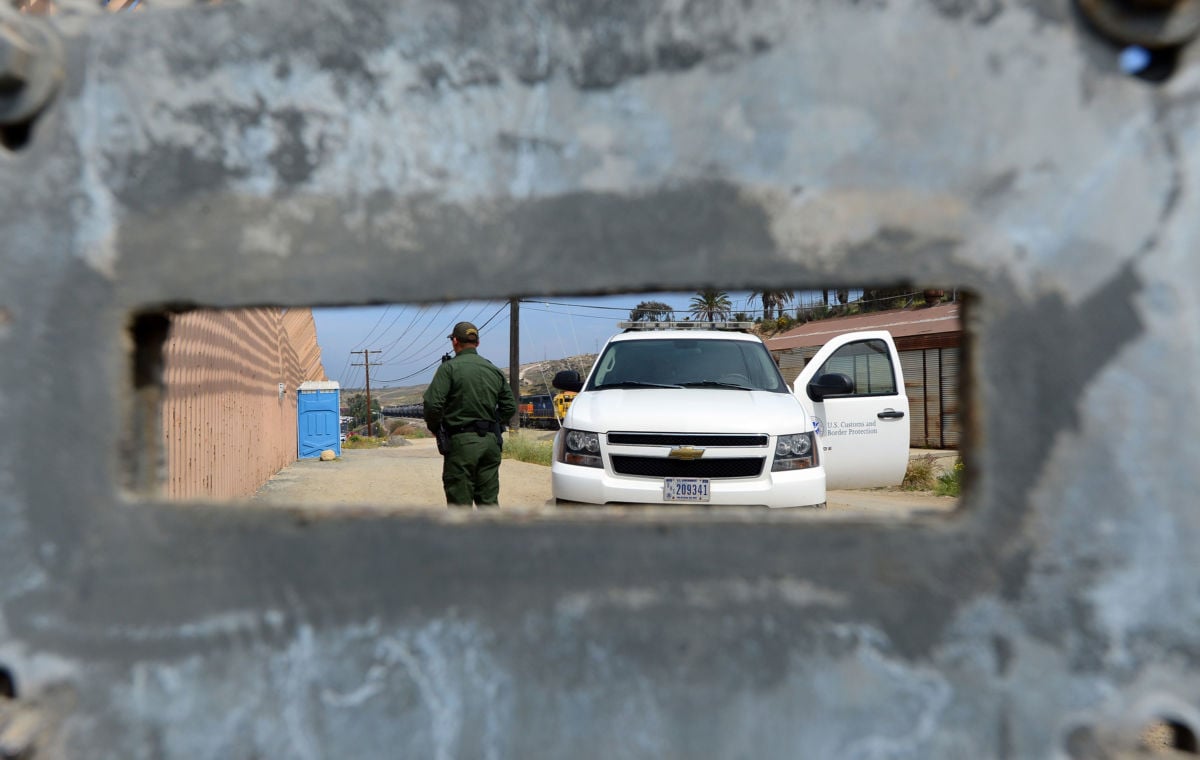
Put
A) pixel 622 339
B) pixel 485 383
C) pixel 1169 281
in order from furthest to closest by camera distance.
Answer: pixel 622 339 → pixel 485 383 → pixel 1169 281

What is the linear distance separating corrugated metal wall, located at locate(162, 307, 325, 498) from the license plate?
7.88 ft

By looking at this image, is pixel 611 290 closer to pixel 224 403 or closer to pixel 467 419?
pixel 467 419

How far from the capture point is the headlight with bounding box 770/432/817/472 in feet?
14.2

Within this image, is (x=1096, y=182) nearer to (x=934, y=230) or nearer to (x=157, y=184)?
(x=934, y=230)

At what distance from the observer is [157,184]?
125cm

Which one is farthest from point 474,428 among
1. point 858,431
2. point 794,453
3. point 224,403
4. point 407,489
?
point 407,489

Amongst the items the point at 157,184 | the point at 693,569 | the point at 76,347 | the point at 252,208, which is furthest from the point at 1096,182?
the point at 76,347

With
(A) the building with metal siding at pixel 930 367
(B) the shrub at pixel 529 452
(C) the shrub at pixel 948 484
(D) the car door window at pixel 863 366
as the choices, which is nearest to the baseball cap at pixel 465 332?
(C) the shrub at pixel 948 484

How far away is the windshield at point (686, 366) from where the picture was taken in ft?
17.0

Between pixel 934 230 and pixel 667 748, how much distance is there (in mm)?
947

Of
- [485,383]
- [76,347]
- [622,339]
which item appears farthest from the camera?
[622,339]

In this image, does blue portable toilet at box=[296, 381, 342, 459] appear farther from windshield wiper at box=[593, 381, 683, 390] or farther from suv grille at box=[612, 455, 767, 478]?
suv grille at box=[612, 455, 767, 478]

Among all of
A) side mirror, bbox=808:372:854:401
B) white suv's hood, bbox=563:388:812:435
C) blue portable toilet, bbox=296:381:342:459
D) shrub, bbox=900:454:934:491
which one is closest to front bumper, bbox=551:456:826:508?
white suv's hood, bbox=563:388:812:435

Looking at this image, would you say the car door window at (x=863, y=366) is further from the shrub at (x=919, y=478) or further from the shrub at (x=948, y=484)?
the shrub at (x=948, y=484)
